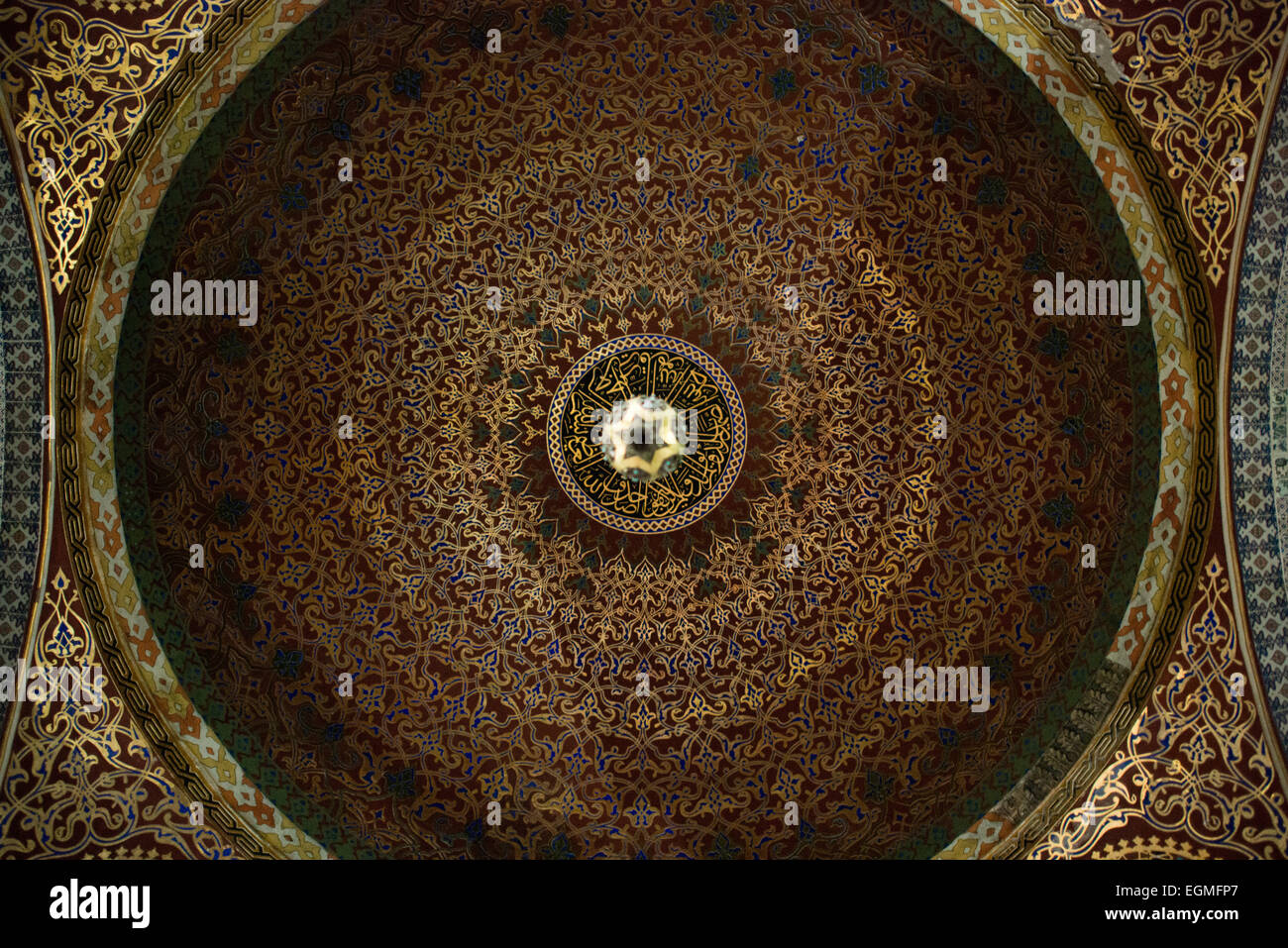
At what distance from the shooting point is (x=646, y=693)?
698 centimetres

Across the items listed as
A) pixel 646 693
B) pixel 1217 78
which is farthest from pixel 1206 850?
pixel 1217 78

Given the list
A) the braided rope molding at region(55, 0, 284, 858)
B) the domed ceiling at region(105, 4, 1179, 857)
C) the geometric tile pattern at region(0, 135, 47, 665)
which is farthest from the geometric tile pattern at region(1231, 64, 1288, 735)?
the geometric tile pattern at region(0, 135, 47, 665)

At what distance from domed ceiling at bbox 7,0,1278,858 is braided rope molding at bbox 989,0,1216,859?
0.03 meters

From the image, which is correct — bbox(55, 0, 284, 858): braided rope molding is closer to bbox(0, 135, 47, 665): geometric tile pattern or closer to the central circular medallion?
bbox(0, 135, 47, 665): geometric tile pattern

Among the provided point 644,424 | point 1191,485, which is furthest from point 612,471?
point 1191,485

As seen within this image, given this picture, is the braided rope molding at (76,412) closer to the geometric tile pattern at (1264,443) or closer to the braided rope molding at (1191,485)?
the braided rope molding at (1191,485)

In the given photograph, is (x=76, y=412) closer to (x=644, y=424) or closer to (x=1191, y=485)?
(x=644, y=424)

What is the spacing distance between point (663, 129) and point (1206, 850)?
17.1 ft

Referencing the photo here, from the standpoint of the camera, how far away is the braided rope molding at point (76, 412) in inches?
227

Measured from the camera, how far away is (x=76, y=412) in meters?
5.98

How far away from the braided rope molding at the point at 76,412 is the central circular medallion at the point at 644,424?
2681mm

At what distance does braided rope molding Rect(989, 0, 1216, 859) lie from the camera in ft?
19.0

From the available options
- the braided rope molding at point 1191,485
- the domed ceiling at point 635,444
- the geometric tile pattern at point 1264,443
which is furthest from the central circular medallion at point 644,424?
the geometric tile pattern at point 1264,443

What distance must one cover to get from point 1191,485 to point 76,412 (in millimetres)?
6207
